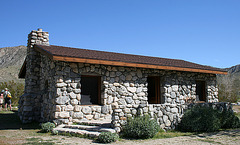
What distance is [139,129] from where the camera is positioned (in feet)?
24.0

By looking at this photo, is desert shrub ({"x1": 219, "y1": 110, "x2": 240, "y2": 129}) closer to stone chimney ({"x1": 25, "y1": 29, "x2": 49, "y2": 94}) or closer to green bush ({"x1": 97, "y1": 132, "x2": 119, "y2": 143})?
green bush ({"x1": 97, "y1": 132, "x2": 119, "y2": 143})

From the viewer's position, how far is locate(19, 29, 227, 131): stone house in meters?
8.79

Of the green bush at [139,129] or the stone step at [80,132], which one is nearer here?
the stone step at [80,132]

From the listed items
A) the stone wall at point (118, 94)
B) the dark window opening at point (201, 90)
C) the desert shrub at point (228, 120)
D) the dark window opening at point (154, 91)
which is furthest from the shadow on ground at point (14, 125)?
the dark window opening at point (201, 90)

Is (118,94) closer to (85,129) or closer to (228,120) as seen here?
(85,129)

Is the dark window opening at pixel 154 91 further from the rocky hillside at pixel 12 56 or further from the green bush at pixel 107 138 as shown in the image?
the rocky hillside at pixel 12 56

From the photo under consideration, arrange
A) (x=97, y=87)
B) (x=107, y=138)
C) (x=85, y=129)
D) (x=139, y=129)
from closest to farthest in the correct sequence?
(x=107, y=138) < (x=139, y=129) < (x=85, y=129) < (x=97, y=87)

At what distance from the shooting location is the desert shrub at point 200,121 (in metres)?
8.82

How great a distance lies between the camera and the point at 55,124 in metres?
8.73

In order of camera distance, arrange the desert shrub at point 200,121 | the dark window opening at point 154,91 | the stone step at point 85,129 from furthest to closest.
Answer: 1. the dark window opening at point 154,91
2. the desert shrub at point 200,121
3. the stone step at point 85,129

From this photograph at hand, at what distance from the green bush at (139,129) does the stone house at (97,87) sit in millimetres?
302

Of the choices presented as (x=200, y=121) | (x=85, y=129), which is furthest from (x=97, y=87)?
(x=200, y=121)

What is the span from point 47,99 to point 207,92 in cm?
956

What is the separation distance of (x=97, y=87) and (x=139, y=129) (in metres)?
3.62
